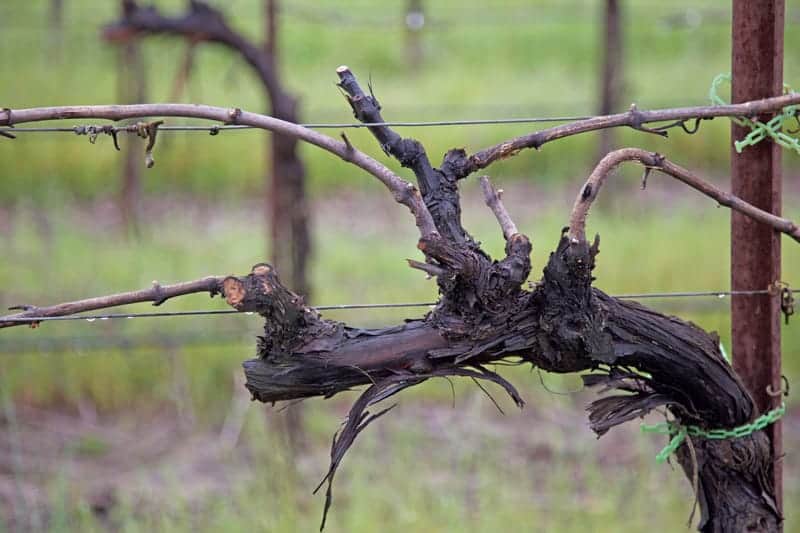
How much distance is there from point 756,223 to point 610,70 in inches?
125

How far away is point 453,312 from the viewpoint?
1463 millimetres

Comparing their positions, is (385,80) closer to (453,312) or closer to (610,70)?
(610,70)

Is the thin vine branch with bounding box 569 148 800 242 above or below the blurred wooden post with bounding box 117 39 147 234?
below

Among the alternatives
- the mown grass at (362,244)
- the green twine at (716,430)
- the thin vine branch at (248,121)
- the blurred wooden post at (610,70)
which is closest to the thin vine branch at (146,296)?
the thin vine branch at (248,121)

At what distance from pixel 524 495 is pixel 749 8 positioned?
1818 mm

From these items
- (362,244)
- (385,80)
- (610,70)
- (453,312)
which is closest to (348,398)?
(362,244)

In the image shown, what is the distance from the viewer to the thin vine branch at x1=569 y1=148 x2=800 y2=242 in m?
1.41

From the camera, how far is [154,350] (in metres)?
3.73

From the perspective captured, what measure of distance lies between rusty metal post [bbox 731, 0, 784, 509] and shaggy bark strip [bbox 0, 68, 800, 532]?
0.38 ft

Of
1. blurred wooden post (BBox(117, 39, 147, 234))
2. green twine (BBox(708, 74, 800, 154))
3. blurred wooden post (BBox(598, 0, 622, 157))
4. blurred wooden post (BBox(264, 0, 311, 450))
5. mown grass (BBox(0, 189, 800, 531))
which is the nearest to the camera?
green twine (BBox(708, 74, 800, 154))

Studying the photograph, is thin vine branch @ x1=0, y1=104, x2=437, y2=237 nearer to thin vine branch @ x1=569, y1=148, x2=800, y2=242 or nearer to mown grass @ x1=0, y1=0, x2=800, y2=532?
thin vine branch @ x1=569, y1=148, x2=800, y2=242

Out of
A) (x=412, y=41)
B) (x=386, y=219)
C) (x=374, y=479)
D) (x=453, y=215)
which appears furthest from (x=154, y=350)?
(x=412, y=41)

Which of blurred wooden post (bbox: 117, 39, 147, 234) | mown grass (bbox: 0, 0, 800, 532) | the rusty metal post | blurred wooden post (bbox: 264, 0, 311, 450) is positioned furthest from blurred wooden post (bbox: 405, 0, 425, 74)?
the rusty metal post

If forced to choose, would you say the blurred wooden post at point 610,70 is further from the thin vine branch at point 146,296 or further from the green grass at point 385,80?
the thin vine branch at point 146,296
